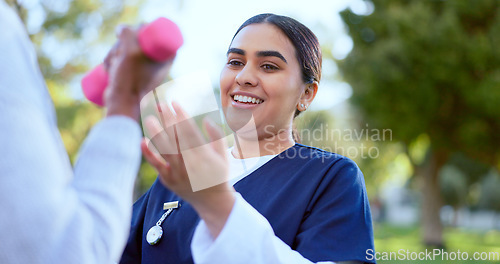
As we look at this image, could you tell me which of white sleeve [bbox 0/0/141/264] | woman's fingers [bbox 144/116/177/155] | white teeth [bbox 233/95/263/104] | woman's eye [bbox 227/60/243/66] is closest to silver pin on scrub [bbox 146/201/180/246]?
white teeth [bbox 233/95/263/104]

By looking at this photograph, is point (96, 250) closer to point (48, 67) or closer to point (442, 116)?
point (48, 67)

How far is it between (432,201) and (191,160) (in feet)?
52.4

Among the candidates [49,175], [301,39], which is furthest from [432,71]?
[49,175]

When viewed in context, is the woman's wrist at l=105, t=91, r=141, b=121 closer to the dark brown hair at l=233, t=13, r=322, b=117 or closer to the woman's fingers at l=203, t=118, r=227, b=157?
the woman's fingers at l=203, t=118, r=227, b=157

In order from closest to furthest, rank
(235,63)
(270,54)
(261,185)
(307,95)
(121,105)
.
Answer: (121,105) < (261,185) < (270,54) < (235,63) < (307,95)

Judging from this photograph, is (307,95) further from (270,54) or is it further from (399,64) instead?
(399,64)

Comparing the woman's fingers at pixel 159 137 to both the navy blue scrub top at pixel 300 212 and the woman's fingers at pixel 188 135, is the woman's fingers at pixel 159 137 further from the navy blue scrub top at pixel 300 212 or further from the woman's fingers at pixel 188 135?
the navy blue scrub top at pixel 300 212

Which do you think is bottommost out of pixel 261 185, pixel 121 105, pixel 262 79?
pixel 261 185

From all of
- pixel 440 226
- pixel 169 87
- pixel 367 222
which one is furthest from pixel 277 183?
pixel 440 226

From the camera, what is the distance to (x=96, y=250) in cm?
86

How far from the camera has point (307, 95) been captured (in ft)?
7.41

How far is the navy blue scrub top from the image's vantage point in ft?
4.80

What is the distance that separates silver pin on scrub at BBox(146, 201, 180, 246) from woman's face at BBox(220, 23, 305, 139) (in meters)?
0.47

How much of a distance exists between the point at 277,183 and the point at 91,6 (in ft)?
38.7
